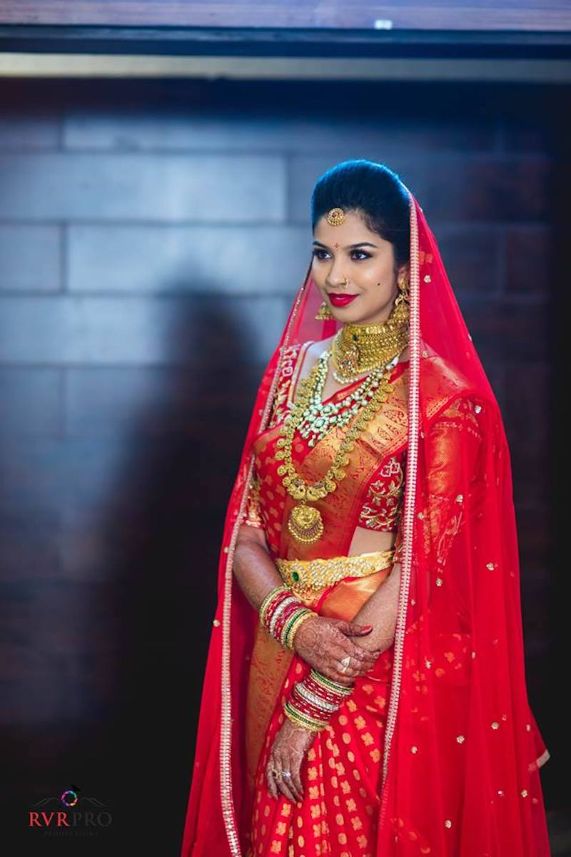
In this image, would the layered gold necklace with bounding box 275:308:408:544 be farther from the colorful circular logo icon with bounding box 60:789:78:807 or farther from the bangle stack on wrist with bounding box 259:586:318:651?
the colorful circular logo icon with bounding box 60:789:78:807

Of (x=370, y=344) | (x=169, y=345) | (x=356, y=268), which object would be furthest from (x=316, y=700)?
(x=169, y=345)

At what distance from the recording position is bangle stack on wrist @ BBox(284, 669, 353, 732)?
1915 millimetres

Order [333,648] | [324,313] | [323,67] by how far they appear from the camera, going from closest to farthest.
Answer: [333,648] → [324,313] → [323,67]

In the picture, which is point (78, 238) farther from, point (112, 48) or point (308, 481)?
point (308, 481)

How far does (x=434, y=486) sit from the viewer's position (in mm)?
1895

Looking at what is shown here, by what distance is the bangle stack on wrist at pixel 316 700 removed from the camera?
1915 millimetres

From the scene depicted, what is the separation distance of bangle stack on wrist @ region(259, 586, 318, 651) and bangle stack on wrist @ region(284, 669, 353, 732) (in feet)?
0.25

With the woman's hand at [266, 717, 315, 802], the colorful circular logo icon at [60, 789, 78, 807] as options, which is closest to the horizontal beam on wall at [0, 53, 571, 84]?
the woman's hand at [266, 717, 315, 802]

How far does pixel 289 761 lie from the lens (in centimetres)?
193

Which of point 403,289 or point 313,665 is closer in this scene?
point 313,665

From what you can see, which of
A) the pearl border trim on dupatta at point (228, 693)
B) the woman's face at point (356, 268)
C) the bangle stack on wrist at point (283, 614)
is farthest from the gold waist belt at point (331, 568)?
the woman's face at point (356, 268)

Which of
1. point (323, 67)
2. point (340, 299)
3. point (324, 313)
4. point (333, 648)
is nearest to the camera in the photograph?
point (333, 648)

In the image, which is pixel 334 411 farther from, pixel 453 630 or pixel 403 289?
pixel 453 630

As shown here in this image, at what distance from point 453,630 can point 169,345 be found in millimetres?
1638
